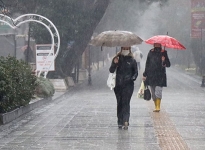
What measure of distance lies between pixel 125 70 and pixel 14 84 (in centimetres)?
339

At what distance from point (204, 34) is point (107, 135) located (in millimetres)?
30219

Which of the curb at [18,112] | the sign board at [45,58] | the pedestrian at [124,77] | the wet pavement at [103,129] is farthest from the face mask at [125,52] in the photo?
the sign board at [45,58]

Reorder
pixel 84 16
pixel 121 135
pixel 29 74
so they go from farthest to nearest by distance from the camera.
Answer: pixel 84 16 → pixel 29 74 → pixel 121 135

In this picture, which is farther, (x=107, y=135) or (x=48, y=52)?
(x=48, y=52)

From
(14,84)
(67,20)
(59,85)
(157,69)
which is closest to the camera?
(14,84)

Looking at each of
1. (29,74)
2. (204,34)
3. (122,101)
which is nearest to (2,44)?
(204,34)

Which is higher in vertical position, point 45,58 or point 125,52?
point 125,52

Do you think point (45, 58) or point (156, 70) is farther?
point (45, 58)

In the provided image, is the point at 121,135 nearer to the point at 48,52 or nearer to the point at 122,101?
the point at 122,101

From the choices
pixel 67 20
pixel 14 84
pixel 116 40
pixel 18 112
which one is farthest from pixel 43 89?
pixel 67 20

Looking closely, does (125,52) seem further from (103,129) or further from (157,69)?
(157,69)

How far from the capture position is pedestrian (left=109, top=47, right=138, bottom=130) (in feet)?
40.5

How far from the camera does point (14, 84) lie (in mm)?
14531

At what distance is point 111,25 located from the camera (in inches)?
2047
